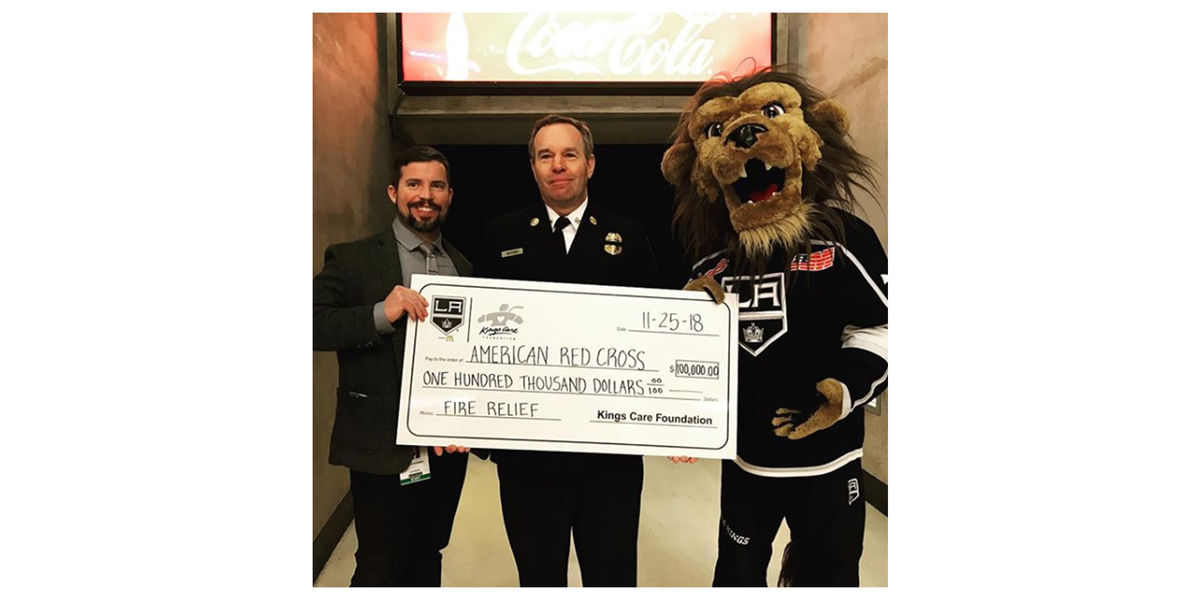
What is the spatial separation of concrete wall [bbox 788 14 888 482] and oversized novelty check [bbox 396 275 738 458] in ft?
2.15

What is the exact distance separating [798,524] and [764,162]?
826 mm

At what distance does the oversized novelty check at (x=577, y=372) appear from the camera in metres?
1.06

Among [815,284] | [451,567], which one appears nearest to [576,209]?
[815,284]

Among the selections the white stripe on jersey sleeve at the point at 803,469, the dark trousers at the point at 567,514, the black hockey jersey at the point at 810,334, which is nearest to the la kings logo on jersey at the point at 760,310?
the black hockey jersey at the point at 810,334

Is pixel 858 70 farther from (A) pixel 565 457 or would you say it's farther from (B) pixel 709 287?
(A) pixel 565 457

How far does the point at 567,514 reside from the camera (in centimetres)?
115

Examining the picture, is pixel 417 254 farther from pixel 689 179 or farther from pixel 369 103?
pixel 689 179

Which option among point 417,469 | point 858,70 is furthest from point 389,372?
point 858,70

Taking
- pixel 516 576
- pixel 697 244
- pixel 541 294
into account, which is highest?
pixel 697 244

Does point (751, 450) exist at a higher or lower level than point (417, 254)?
lower

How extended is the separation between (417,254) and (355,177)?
299mm

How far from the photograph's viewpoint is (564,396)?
3.53ft

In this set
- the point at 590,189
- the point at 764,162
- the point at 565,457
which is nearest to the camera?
the point at 764,162

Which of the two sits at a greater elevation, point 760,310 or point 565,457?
point 760,310
